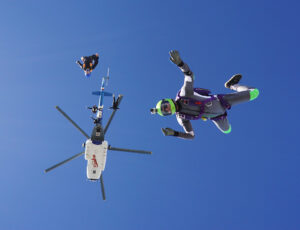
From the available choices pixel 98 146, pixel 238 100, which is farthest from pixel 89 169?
pixel 238 100

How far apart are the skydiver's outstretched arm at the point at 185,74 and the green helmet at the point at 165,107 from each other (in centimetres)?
63

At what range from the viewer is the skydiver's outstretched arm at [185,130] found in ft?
25.5

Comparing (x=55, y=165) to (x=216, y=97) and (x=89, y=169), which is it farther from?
(x=216, y=97)

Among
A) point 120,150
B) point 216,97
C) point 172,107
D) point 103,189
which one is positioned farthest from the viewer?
point 103,189

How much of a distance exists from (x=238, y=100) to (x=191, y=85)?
1924 millimetres

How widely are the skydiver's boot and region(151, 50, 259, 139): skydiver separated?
39 cm

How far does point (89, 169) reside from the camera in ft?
31.5

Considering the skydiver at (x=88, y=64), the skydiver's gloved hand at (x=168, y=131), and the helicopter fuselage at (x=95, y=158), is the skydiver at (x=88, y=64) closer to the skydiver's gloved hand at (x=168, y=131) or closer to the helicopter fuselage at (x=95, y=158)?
the helicopter fuselage at (x=95, y=158)

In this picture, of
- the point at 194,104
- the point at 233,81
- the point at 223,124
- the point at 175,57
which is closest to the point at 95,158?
the point at 194,104

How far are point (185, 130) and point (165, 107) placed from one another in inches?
55.6

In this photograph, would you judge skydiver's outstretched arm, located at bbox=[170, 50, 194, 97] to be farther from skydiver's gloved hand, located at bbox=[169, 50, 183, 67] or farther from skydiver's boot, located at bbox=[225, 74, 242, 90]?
skydiver's boot, located at bbox=[225, 74, 242, 90]

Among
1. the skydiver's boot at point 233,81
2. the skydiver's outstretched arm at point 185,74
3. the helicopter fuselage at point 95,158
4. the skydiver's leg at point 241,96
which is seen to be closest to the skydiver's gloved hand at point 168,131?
the skydiver's outstretched arm at point 185,74

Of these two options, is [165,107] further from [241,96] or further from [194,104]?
[241,96]

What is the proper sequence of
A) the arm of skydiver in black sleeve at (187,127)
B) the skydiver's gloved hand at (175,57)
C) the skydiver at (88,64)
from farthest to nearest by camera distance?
the skydiver at (88,64), the arm of skydiver in black sleeve at (187,127), the skydiver's gloved hand at (175,57)
